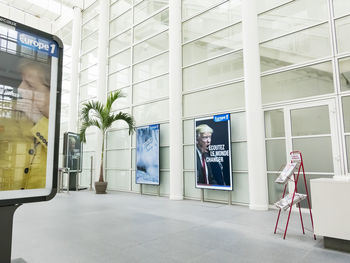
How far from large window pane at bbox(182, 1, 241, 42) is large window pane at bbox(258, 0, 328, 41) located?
79 cm

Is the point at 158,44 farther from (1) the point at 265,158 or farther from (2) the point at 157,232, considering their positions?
(2) the point at 157,232

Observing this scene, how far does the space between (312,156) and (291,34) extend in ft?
9.27

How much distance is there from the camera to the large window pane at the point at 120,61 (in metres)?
10.0

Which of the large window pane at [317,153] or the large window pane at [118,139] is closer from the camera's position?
the large window pane at [317,153]

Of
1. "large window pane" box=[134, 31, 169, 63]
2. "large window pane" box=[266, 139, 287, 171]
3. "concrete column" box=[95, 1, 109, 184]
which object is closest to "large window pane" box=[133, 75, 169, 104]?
"large window pane" box=[134, 31, 169, 63]

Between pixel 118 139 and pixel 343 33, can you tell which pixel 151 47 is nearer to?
pixel 118 139

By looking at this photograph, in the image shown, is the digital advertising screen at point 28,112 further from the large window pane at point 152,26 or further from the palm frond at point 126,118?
the large window pane at point 152,26

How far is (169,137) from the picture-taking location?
7875mm

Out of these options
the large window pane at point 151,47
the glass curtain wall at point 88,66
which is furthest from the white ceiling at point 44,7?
the large window pane at point 151,47

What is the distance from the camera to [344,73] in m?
4.96

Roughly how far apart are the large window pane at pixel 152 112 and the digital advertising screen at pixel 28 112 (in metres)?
6.80

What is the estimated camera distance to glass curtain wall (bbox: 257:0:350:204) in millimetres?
5043

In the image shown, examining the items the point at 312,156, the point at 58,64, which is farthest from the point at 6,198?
the point at 312,156

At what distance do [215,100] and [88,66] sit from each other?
26.8 feet
